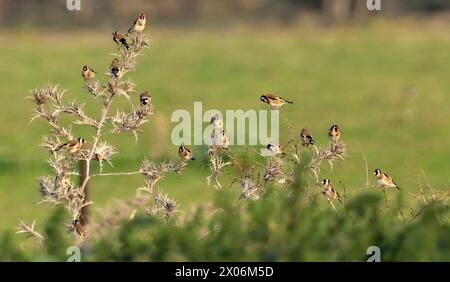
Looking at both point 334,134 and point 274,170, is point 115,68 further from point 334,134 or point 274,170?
point 334,134

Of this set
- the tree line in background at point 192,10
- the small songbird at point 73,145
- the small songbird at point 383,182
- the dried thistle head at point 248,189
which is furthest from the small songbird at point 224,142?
the tree line in background at point 192,10

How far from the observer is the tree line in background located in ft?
183

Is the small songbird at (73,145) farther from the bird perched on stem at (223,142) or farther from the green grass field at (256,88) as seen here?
the green grass field at (256,88)

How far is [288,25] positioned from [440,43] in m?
10.9

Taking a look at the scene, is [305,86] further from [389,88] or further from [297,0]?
[297,0]

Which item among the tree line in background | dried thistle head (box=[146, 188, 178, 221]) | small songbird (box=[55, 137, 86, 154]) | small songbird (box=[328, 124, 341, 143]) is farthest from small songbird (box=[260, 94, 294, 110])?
the tree line in background

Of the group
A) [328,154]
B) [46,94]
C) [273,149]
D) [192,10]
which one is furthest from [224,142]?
[192,10]

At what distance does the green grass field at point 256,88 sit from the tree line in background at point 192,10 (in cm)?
201

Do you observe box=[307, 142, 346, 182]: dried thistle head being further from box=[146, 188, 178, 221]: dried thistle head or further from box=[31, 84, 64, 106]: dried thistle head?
box=[31, 84, 64, 106]: dried thistle head

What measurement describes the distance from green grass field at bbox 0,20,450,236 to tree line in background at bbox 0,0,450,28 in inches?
79.2

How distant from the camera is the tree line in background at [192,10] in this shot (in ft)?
183

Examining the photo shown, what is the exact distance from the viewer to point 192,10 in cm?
5797

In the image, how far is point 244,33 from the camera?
53719mm
